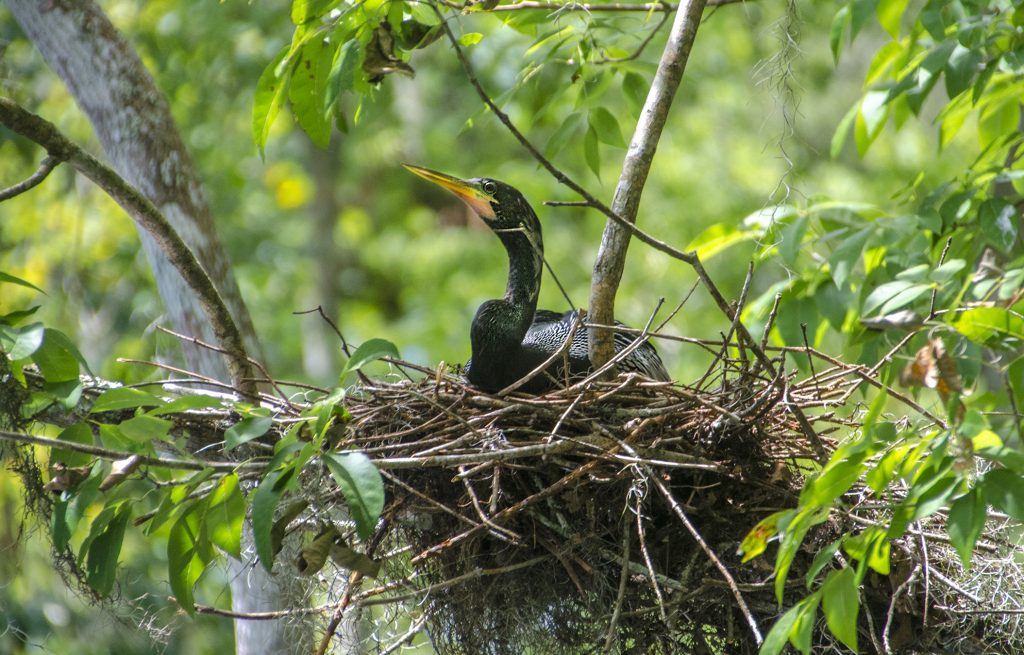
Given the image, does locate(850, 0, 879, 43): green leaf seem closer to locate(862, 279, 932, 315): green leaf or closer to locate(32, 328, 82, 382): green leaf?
locate(862, 279, 932, 315): green leaf

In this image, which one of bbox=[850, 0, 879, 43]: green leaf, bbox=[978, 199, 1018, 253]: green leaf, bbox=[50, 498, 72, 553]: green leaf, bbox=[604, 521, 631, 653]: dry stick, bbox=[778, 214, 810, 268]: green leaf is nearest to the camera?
bbox=[50, 498, 72, 553]: green leaf

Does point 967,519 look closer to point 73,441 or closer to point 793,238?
point 793,238

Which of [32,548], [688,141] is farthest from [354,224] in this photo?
[32,548]

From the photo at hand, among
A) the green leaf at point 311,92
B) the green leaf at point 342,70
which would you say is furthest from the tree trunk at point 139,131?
the green leaf at point 342,70

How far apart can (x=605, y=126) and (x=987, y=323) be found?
1.82m

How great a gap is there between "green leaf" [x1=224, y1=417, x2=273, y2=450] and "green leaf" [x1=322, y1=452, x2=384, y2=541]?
0.15m

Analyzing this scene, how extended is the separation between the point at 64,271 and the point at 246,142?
3.76m

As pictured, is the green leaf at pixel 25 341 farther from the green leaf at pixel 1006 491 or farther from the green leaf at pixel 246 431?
the green leaf at pixel 1006 491

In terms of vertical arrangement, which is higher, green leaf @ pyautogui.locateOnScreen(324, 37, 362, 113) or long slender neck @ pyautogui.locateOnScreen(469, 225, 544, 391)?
green leaf @ pyautogui.locateOnScreen(324, 37, 362, 113)

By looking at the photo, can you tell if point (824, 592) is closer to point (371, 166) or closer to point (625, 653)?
point (625, 653)

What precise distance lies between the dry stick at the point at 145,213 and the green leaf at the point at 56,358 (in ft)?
1.25

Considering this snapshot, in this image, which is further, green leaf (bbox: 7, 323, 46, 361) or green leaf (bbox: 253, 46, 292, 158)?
green leaf (bbox: 253, 46, 292, 158)

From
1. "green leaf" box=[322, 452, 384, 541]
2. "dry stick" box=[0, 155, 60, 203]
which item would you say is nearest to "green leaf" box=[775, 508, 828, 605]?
"green leaf" box=[322, 452, 384, 541]

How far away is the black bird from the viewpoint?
134 inches
